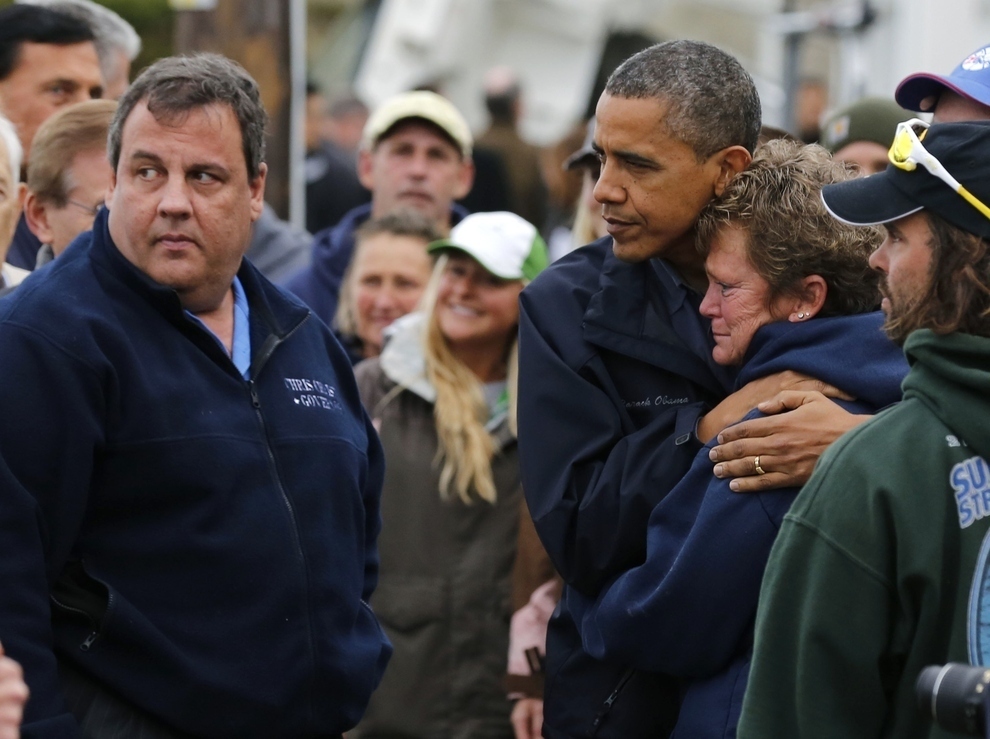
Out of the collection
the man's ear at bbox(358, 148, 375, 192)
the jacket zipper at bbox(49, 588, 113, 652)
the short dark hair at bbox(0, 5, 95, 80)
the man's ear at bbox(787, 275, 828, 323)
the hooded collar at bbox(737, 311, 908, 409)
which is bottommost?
the jacket zipper at bbox(49, 588, 113, 652)

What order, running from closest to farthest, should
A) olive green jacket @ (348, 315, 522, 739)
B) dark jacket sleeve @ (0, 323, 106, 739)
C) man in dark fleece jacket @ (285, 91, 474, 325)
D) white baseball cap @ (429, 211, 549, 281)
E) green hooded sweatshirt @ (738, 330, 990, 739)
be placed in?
green hooded sweatshirt @ (738, 330, 990, 739), dark jacket sleeve @ (0, 323, 106, 739), olive green jacket @ (348, 315, 522, 739), white baseball cap @ (429, 211, 549, 281), man in dark fleece jacket @ (285, 91, 474, 325)

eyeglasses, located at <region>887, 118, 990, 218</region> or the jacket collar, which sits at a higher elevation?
eyeglasses, located at <region>887, 118, 990, 218</region>

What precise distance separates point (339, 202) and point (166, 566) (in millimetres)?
7200

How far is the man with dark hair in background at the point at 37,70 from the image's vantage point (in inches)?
208

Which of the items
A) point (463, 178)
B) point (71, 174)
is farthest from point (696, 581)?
point (463, 178)

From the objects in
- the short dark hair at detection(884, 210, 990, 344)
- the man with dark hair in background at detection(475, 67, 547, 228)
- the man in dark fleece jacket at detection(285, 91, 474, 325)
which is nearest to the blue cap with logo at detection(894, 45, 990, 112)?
the short dark hair at detection(884, 210, 990, 344)

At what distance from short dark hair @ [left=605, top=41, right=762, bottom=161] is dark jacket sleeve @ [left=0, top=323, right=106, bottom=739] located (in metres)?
1.28

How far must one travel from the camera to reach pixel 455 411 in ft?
16.3

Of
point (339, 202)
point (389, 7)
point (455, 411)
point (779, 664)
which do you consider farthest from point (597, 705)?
point (389, 7)

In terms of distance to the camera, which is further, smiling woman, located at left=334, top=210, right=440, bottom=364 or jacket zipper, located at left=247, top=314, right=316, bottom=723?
smiling woman, located at left=334, top=210, right=440, bottom=364

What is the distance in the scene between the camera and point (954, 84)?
3.31 metres

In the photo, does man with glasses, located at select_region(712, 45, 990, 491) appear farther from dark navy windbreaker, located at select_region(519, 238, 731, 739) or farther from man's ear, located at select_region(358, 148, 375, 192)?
man's ear, located at select_region(358, 148, 375, 192)

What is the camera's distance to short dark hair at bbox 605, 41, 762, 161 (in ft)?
10.4

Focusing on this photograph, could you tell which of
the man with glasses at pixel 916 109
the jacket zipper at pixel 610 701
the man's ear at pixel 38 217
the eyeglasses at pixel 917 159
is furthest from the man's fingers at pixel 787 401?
the man's ear at pixel 38 217
